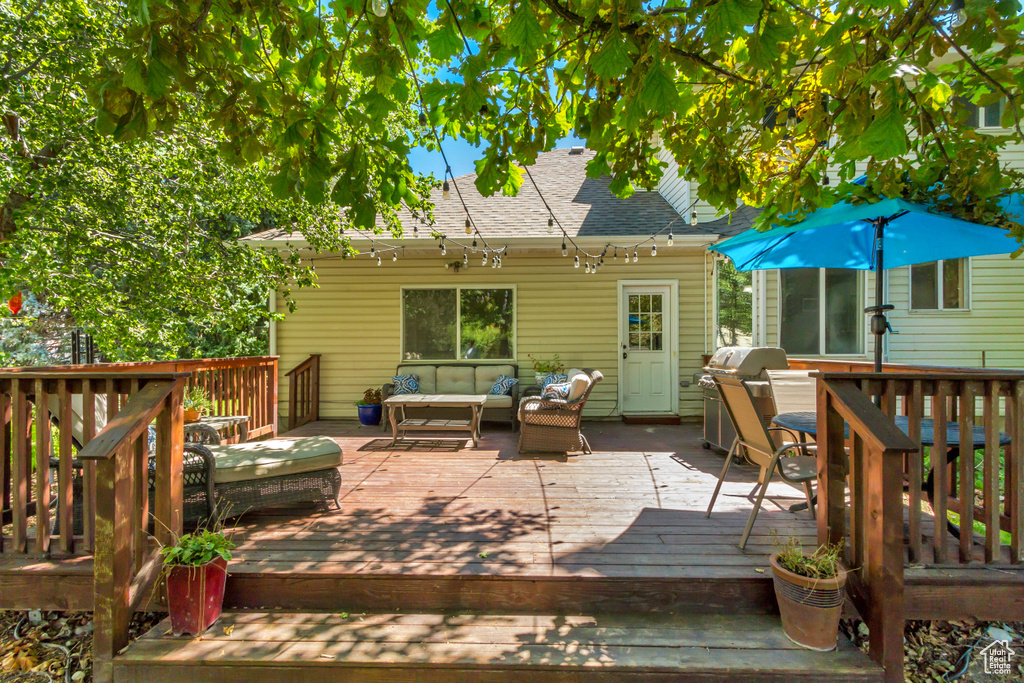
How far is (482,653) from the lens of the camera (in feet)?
6.88

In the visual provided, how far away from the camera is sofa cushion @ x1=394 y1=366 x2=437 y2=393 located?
23.3ft

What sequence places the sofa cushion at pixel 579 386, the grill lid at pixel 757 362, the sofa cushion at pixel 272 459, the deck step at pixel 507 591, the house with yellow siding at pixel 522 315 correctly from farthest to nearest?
the house with yellow siding at pixel 522 315 < the sofa cushion at pixel 579 386 < the grill lid at pixel 757 362 < the sofa cushion at pixel 272 459 < the deck step at pixel 507 591

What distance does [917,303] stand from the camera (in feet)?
23.5

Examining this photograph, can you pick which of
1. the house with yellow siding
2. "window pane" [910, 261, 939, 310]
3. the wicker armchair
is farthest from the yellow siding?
"window pane" [910, 261, 939, 310]

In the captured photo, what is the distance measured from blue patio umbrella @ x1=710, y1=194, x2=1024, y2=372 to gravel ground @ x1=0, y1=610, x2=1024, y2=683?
5.09 ft

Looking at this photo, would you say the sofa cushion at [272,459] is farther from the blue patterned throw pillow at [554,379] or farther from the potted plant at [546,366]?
the potted plant at [546,366]

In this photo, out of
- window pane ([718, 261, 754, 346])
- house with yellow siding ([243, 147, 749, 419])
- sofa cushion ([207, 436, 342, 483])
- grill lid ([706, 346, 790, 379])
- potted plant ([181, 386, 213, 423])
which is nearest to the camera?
sofa cushion ([207, 436, 342, 483])

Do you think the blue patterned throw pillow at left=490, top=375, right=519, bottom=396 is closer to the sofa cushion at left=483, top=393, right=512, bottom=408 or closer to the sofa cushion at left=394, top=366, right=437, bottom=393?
the sofa cushion at left=483, top=393, right=512, bottom=408

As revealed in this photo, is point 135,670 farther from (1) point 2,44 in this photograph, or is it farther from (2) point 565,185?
(2) point 565,185

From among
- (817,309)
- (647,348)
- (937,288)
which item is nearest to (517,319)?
(647,348)

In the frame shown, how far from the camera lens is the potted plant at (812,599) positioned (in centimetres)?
210

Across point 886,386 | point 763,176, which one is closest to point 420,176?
point 763,176

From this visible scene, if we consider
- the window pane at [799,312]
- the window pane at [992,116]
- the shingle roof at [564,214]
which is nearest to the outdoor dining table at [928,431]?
the shingle roof at [564,214]

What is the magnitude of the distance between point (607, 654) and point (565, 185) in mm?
8111
